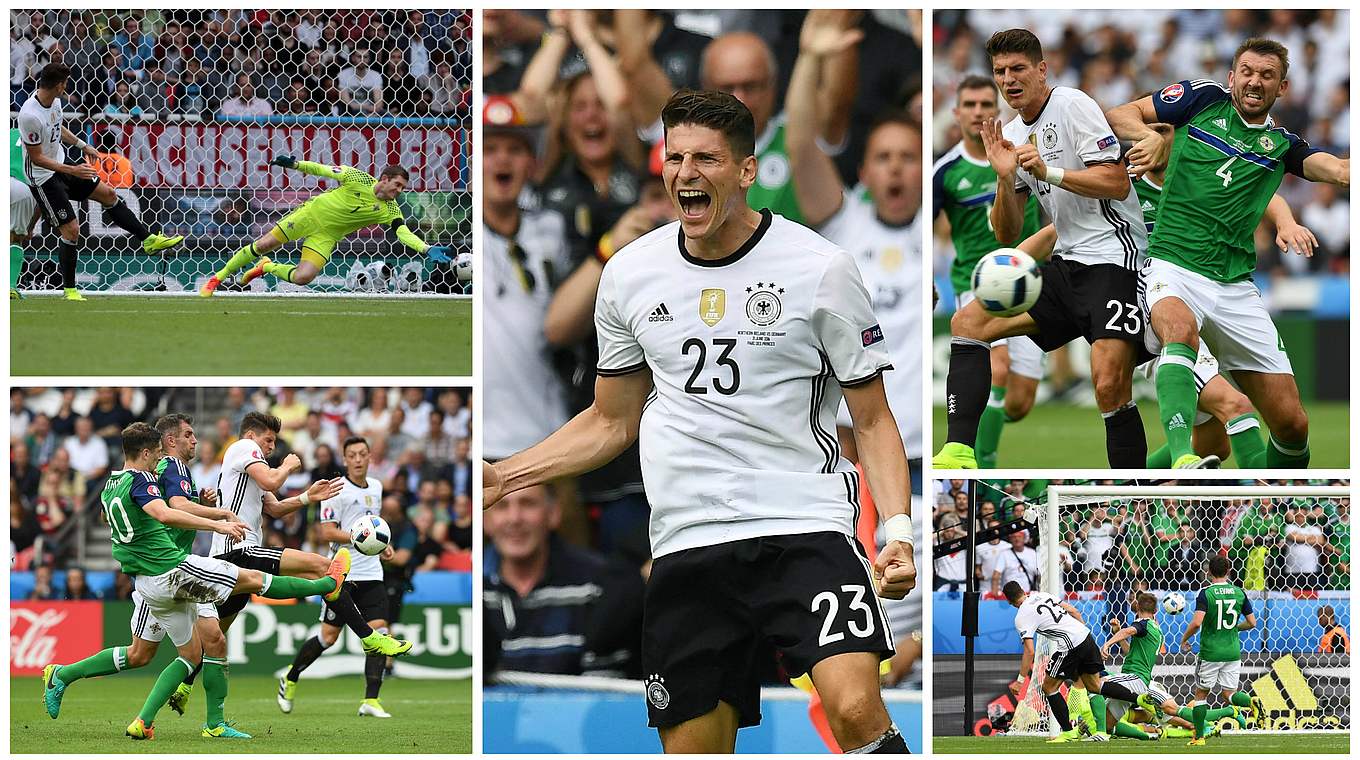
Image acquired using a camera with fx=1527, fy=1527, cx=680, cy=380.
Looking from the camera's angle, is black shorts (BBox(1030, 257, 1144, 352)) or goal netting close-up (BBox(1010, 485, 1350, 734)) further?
goal netting close-up (BBox(1010, 485, 1350, 734))

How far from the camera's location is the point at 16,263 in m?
7.02

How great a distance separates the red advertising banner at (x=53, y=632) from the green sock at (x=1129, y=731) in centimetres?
648

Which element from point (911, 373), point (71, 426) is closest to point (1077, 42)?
point (911, 373)

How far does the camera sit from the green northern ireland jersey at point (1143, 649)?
24.6ft

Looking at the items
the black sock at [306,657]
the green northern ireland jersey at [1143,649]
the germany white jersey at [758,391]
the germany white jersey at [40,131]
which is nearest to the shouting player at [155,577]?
the black sock at [306,657]

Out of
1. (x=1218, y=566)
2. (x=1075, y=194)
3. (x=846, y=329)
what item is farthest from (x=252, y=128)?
(x=1218, y=566)

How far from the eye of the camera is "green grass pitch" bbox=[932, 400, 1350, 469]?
942 cm

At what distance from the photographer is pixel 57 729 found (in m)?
6.76

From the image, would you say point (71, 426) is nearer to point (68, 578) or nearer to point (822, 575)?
point (68, 578)

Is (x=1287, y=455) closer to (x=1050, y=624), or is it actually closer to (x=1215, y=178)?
(x=1215, y=178)

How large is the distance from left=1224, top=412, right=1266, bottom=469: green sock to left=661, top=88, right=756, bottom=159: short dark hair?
296 centimetres

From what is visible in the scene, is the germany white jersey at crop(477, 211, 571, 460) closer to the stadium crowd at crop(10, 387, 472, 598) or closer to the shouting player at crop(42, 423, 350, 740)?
the shouting player at crop(42, 423, 350, 740)

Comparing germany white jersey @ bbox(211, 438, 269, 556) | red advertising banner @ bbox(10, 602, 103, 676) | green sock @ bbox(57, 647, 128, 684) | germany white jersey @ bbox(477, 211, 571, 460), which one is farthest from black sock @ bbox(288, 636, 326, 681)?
red advertising banner @ bbox(10, 602, 103, 676)

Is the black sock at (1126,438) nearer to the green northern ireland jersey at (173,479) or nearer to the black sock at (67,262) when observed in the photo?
the green northern ireland jersey at (173,479)
